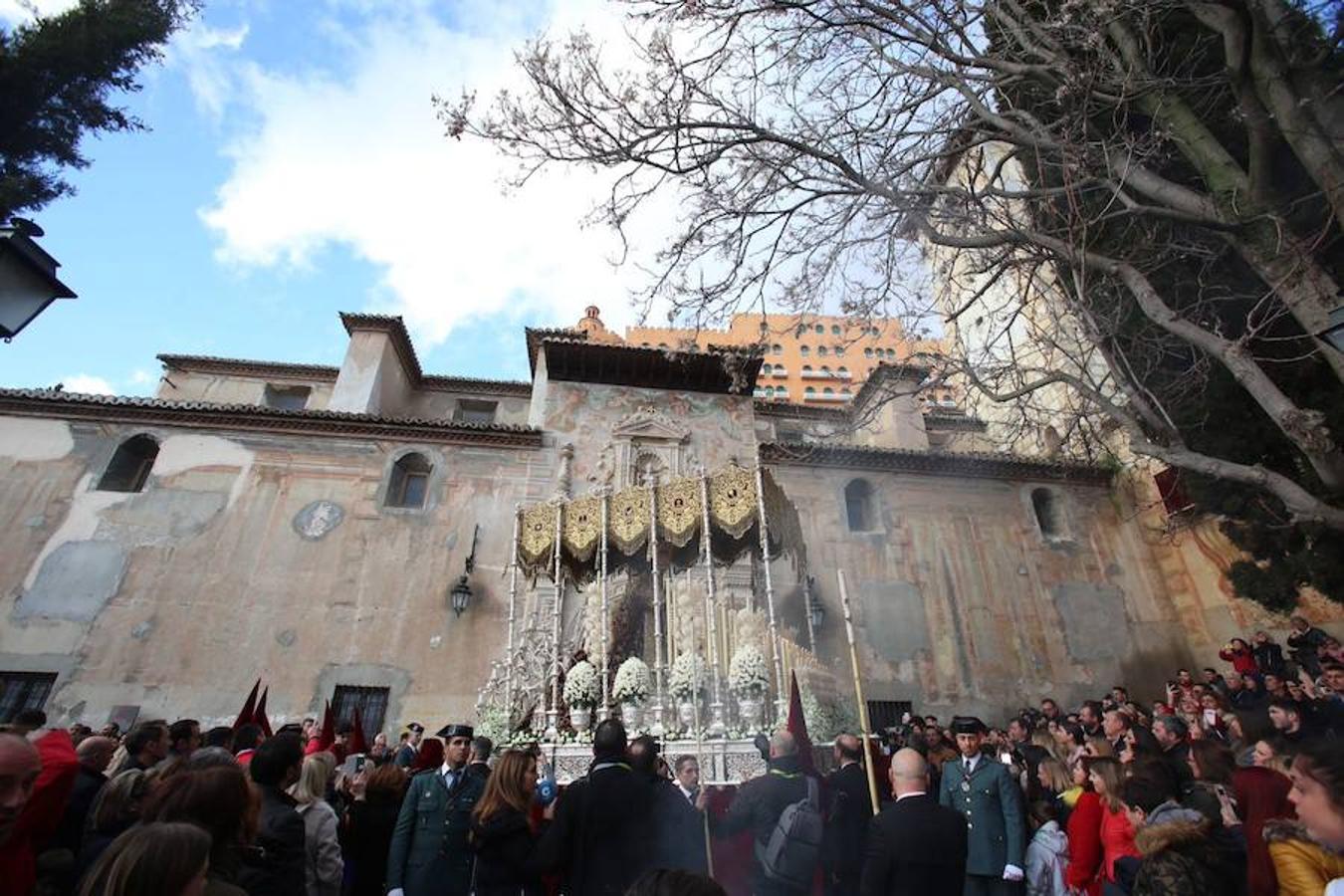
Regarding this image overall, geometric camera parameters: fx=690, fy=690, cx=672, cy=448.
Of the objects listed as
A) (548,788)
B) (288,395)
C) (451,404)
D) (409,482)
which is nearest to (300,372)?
(288,395)

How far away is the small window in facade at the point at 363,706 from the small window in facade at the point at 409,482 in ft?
12.9

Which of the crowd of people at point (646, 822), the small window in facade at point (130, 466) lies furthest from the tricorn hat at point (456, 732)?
the small window in facade at point (130, 466)

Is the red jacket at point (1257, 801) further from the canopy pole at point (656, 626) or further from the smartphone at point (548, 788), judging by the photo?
the canopy pole at point (656, 626)

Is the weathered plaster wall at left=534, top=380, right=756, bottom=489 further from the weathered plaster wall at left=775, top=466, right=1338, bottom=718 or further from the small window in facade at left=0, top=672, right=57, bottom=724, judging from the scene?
the small window in facade at left=0, top=672, right=57, bottom=724

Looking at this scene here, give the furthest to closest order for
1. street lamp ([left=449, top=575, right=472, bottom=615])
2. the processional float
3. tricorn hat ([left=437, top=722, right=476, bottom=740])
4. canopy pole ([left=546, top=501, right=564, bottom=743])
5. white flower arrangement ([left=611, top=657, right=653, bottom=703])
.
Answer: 1. street lamp ([left=449, top=575, right=472, bottom=615])
2. the processional float
3. canopy pole ([left=546, top=501, right=564, bottom=743])
4. white flower arrangement ([left=611, top=657, right=653, bottom=703])
5. tricorn hat ([left=437, top=722, right=476, bottom=740])

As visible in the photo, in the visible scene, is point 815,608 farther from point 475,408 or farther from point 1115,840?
point 475,408

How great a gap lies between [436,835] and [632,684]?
3984mm

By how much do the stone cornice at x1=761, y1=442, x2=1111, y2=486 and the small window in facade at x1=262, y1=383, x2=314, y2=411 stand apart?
1406 cm

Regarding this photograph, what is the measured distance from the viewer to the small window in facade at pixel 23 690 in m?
12.3

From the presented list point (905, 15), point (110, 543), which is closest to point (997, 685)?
point (905, 15)

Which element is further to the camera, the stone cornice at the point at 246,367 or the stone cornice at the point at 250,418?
the stone cornice at the point at 246,367

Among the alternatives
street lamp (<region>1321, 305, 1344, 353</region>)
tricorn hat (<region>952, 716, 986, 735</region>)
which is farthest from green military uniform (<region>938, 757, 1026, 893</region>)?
street lamp (<region>1321, 305, 1344, 353</region>)

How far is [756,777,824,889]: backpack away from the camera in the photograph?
3.90 m

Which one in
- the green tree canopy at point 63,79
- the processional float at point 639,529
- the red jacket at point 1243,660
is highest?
the green tree canopy at point 63,79
